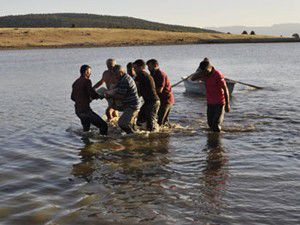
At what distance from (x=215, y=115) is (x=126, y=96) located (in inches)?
91.8

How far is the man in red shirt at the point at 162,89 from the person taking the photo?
11.6 metres

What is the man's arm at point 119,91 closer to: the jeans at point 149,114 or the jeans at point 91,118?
the jeans at point 91,118

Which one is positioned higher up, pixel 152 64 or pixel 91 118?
pixel 152 64

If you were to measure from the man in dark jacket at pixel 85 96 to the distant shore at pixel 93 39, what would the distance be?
250 feet

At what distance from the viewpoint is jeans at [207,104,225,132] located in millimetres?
11141

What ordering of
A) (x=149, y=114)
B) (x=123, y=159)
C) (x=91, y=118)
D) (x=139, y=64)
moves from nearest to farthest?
(x=123, y=159) < (x=139, y=64) < (x=91, y=118) < (x=149, y=114)

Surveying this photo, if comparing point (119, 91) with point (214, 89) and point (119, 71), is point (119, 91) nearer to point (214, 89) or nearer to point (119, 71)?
point (119, 71)

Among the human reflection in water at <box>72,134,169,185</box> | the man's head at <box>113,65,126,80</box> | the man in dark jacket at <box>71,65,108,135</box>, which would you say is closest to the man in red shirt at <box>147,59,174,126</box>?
the human reflection in water at <box>72,134,169,185</box>

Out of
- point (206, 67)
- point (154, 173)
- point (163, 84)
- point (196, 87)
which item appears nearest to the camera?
point (154, 173)

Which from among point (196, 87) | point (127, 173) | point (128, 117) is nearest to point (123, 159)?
point (127, 173)

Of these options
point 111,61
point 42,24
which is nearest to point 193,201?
point 111,61

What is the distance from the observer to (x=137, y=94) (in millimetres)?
10992

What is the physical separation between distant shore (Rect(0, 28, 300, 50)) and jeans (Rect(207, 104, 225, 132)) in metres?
77.0

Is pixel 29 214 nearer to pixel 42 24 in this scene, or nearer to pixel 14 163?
pixel 14 163
